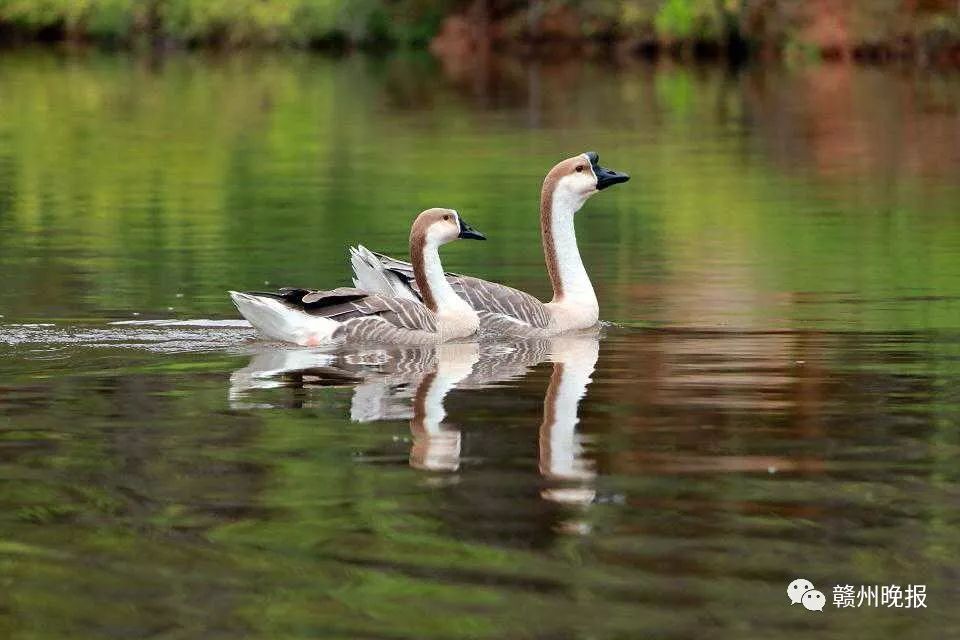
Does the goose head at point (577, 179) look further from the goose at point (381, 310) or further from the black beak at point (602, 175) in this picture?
the goose at point (381, 310)

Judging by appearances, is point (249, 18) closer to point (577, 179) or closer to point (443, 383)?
point (577, 179)

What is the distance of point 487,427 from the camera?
10820 mm

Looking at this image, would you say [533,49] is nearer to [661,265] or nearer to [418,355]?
[661,265]

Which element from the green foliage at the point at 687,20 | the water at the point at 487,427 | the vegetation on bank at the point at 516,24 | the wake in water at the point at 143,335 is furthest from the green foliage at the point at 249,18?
the wake in water at the point at 143,335

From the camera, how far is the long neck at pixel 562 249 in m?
15.3

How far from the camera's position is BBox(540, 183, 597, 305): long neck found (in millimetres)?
15297

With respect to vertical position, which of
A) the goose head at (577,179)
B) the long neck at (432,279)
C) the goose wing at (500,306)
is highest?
the goose head at (577,179)

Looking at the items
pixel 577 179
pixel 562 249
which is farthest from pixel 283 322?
pixel 577 179

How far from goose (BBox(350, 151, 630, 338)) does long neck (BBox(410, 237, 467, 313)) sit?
0.35m

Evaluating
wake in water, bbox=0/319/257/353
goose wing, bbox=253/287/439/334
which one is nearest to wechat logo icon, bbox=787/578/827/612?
goose wing, bbox=253/287/439/334

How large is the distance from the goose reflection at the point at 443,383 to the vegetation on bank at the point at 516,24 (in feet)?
183

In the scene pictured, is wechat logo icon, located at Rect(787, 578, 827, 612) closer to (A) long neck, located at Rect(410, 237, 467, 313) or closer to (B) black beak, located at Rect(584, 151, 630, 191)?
(A) long neck, located at Rect(410, 237, 467, 313)

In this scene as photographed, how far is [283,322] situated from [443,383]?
1636mm

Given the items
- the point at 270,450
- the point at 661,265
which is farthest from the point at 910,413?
the point at 661,265
